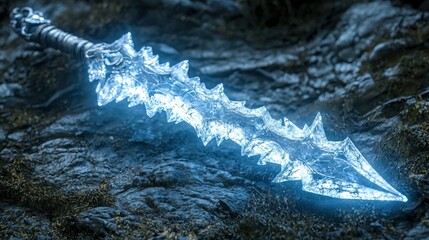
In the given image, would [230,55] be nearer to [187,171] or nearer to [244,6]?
[244,6]

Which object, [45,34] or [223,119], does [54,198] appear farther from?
[45,34]

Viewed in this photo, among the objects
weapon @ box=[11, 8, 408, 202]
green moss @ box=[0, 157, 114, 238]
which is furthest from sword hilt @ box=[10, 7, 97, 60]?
green moss @ box=[0, 157, 114, 238]

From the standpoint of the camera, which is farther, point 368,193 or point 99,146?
point 99,146

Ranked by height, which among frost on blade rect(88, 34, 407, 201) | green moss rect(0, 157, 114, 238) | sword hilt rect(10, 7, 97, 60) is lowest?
green moss rect(0, 157, 114, 238)

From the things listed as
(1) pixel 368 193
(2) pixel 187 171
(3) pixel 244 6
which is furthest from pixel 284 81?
(1) pixel 368 193

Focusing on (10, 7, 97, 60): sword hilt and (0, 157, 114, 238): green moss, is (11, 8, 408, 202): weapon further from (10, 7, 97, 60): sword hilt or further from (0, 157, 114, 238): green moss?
(0, 157, 114, 238): green moss

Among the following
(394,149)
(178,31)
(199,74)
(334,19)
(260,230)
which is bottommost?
(260,230)

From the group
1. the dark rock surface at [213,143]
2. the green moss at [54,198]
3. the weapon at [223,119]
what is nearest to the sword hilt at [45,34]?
the weapon at [223,119]
